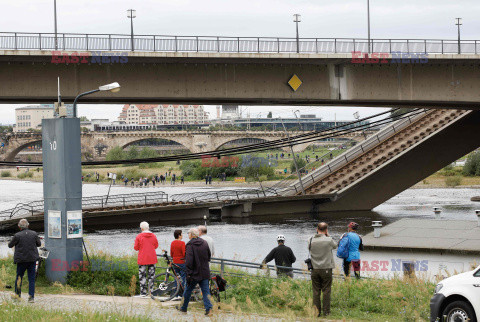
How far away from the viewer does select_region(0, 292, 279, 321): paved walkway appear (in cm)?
1238

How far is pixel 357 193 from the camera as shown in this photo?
52.5 metres

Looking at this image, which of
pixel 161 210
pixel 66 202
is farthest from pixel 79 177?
pixel 161 210

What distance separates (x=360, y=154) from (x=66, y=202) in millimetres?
36996

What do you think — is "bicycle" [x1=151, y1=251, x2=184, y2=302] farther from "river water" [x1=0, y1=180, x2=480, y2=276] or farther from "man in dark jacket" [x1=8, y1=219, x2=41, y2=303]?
"river water" [x1=0, y1=180, x2=480, y2=276]

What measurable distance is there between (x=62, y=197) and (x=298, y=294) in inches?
247

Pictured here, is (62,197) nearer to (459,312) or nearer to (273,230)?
(459,312)

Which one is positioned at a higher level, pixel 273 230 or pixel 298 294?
pixel 298 294

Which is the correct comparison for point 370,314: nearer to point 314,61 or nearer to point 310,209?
point 314,61

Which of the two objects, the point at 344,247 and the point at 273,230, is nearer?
the point at 344,247

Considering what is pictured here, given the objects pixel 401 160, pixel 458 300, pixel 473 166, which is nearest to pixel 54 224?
pixel 458 300

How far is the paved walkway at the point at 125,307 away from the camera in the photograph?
12.4 metres

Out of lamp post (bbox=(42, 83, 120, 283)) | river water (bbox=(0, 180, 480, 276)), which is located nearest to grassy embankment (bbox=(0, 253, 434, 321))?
lamp post (bbox=(42, 83, 120, 283))

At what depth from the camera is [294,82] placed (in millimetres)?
35906

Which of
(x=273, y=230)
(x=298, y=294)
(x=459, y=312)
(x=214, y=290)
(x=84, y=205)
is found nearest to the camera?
(x=459, y=312)
